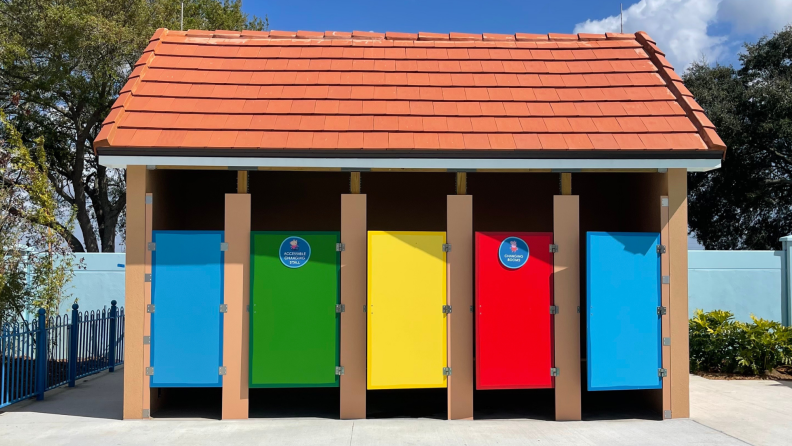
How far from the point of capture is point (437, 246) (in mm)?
7758

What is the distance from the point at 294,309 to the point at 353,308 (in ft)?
2.29

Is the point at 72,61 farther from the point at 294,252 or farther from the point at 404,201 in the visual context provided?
the point at 294,252

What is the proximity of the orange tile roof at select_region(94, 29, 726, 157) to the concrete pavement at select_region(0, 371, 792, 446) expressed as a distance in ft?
10.3

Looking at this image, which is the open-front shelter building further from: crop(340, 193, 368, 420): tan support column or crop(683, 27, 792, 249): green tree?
crop(683, 27, 792, 249): green tree

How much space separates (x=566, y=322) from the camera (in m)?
7.84

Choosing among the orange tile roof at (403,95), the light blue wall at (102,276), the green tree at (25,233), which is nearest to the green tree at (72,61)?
the light blue wall at (102,276)

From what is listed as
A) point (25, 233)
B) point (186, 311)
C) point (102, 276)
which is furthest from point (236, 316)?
point (102, 276)

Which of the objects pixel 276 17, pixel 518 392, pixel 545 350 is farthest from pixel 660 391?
pixel 276 17

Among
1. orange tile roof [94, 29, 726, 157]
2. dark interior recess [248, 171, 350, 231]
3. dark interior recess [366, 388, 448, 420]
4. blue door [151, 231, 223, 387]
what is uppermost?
orange tile roof [94, 29, 726, 157]

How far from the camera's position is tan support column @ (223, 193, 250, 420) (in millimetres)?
7680

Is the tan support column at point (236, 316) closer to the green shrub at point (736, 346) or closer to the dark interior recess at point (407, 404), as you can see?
the dark interior recess at point (407, 404)

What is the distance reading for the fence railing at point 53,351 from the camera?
8320 mm

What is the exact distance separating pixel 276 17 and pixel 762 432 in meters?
25.0

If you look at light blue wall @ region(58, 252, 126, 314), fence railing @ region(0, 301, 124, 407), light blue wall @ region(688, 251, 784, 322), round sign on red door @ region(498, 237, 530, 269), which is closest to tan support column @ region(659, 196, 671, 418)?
round sign on red door @ region(498, 237, 530, 269)
